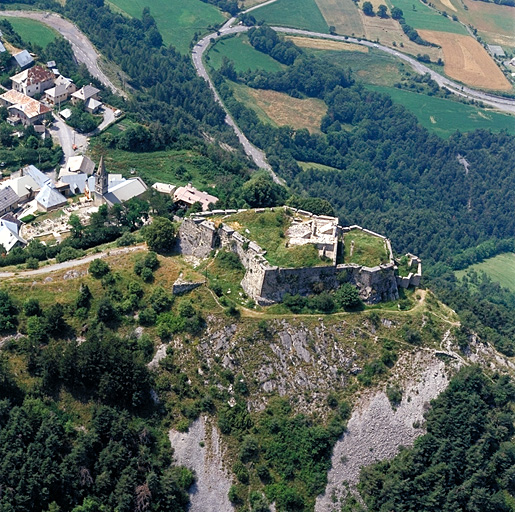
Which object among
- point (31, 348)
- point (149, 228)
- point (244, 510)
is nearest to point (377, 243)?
point (149, 228)

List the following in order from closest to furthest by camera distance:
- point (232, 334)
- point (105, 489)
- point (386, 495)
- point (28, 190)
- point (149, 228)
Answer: point (105, 489)
point (386, 495)
point (232, 334)
point (149, 228)
point (28, 190)

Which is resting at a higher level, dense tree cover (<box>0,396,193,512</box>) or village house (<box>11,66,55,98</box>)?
dense tree cover (<box>0,396,193,512</box>)

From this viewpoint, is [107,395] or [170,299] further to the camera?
[170,299]

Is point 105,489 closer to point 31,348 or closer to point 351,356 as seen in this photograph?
point 31,348

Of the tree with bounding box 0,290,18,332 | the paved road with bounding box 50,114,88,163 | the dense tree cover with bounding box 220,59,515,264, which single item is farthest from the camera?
the dense tree cover with bounding box 220,59,515,264

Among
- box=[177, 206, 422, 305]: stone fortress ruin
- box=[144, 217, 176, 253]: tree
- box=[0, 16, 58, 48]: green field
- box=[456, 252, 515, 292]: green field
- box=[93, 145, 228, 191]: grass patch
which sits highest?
box=[177, 206, 422, 305]: stone fortress ruin

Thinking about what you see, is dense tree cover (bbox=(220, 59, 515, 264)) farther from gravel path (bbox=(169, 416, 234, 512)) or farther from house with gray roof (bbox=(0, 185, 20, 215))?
gravel path (bbox=(169, 416, 234, 512))

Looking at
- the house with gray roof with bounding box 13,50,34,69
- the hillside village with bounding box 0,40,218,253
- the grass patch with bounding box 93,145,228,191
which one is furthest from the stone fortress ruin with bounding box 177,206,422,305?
the house with gray roof with bounding box 13,50,34,69

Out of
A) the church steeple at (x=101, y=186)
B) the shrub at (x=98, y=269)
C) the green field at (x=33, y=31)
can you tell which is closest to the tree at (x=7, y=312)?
the shrub at (x=98, y=269)
